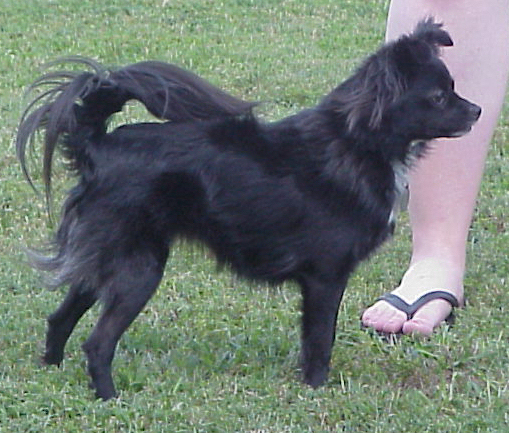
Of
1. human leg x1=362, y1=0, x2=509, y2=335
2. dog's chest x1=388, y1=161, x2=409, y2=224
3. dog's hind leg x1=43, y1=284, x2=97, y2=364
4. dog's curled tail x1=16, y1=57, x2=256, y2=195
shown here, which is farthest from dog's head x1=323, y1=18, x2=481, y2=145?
dog's hind leg x1=43, y1=284, x2=97, y2=364

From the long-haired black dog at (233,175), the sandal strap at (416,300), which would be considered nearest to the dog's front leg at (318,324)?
the long-haired black dog at (233,175)

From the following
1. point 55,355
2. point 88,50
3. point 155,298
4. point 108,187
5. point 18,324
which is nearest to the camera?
point 108,187

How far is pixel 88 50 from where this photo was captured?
8.41 meters

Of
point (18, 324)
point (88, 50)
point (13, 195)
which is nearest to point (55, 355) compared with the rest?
point (18, 324)

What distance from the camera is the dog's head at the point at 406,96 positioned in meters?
3.49

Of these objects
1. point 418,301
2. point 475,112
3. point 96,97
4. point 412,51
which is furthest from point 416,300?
point 96,97

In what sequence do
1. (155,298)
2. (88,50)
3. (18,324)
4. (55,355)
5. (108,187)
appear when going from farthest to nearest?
(88,50)
(155,298)
(18,324)
(55,355)
(108,187)

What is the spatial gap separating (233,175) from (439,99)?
69cm

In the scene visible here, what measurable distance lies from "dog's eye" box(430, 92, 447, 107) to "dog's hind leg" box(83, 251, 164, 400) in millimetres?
1007

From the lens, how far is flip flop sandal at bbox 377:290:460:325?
4.23 metres

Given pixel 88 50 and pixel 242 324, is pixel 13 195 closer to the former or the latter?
pixel 242 324

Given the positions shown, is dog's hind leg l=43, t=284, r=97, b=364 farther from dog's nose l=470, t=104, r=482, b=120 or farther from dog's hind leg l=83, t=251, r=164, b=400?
dog's nose l=470, t=104, r=482, b=120

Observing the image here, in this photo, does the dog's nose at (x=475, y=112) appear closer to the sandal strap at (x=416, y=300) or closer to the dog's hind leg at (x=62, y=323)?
the sandal strap at (x=416, y=300)

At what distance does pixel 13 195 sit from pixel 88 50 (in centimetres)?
311
